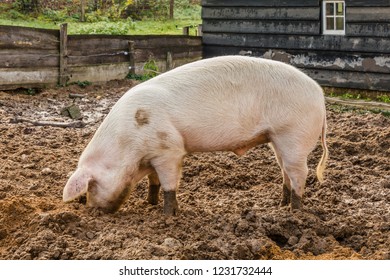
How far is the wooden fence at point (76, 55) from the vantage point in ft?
34.3

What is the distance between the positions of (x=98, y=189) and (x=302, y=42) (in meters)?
7.43

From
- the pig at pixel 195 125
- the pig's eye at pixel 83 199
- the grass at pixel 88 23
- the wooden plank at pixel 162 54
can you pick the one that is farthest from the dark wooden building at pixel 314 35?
the pig's eye at pixel 83 199

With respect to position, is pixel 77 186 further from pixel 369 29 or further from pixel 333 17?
pixel 333 17

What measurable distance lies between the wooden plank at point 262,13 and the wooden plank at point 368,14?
71 centimetres

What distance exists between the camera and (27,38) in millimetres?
10695

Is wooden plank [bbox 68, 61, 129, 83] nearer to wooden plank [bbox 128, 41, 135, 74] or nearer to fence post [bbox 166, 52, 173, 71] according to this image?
wooden plank [bbox 128, 41, 135, 74]

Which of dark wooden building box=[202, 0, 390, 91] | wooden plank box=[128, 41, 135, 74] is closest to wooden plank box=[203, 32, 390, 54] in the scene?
dark wooden building box=[202, 0, 390, 91]

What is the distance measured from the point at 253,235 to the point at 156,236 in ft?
2.19

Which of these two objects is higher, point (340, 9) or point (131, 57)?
point (340, 9)

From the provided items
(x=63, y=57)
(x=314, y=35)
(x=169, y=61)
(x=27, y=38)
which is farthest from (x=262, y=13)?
(x=27, y=38)

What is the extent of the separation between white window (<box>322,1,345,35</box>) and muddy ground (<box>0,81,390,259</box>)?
11.6 ft
